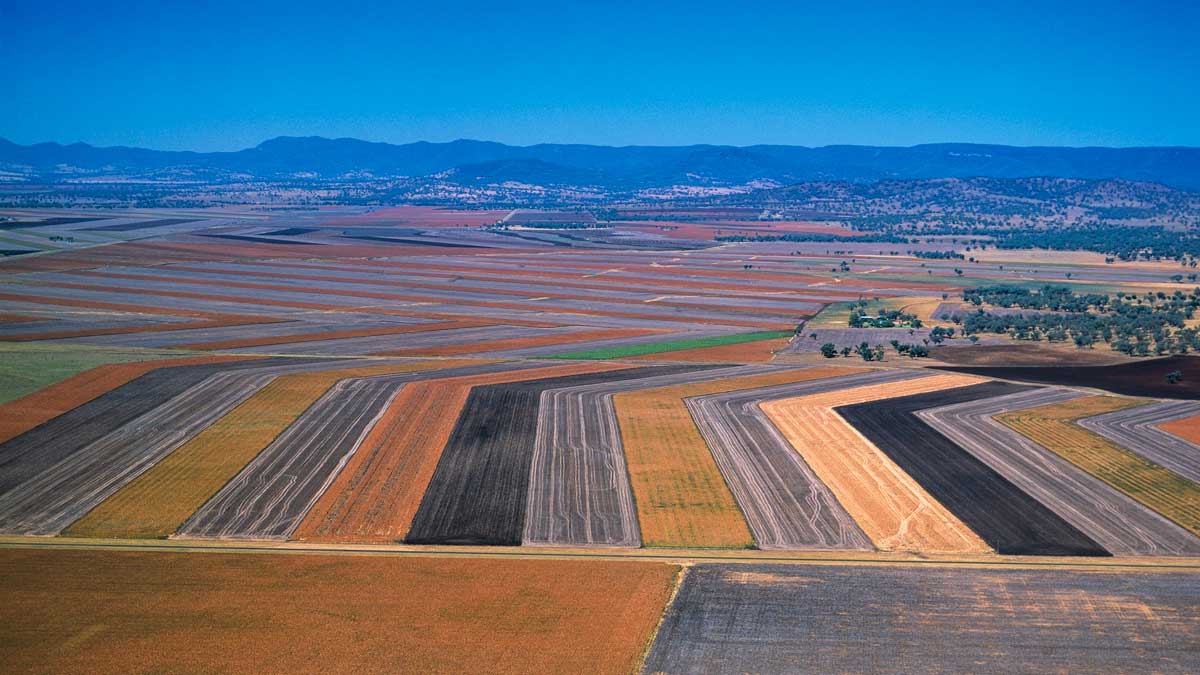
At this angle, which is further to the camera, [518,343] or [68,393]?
[518,343]

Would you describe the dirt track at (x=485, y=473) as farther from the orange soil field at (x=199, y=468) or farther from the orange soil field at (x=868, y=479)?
the orange soil field at (x=868, y=479)

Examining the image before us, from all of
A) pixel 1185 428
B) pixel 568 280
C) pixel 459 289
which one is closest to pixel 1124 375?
pixel 1185 428

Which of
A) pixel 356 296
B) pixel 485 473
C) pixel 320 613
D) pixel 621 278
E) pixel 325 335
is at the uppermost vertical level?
pixel 320 613

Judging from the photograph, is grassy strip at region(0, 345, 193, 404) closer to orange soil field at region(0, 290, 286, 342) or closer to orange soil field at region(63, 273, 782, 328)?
orange soil field at region(0, 290, 286, 342)

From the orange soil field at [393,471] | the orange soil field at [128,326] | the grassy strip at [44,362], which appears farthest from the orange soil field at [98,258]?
the orange soil field at [393,471]

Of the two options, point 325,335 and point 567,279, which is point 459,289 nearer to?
point 567,279
